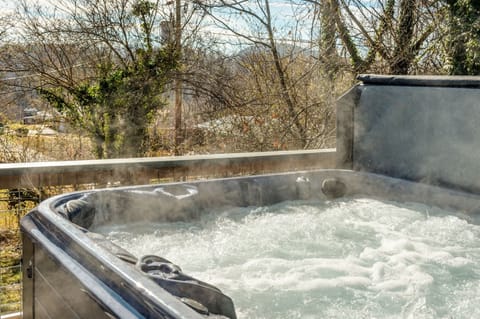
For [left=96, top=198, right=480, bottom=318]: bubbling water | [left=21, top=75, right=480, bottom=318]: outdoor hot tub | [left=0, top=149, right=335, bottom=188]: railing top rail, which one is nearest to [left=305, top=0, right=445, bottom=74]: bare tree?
[left=21, top=75, right=480, bottom=318]: outdoor hot tub

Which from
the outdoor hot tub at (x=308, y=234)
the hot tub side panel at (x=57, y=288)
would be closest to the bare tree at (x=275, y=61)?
the outdoor hot tub at (x=308, y=234)

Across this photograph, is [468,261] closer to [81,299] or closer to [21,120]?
[81,299]

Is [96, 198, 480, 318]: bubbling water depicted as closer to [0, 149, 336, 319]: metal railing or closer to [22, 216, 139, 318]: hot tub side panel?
[0, 149, 336, 319]: metal railing

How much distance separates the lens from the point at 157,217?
7.18 feet

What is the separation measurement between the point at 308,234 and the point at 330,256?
0.84 ft

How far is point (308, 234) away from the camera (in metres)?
2.21

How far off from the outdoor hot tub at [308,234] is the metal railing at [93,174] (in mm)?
185

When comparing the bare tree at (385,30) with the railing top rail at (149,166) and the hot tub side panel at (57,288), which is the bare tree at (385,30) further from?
the hot tub side panel at (57,288)

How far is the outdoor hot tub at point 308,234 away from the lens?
4.05 feet

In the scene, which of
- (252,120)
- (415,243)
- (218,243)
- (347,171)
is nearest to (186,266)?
(218,243)

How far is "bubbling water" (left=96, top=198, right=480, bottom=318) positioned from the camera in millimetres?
1536

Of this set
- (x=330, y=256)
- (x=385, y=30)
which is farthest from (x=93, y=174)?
(x=385, y=30)

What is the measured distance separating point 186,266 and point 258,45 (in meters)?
4.68

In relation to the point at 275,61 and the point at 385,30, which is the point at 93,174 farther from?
the point at 385,30
